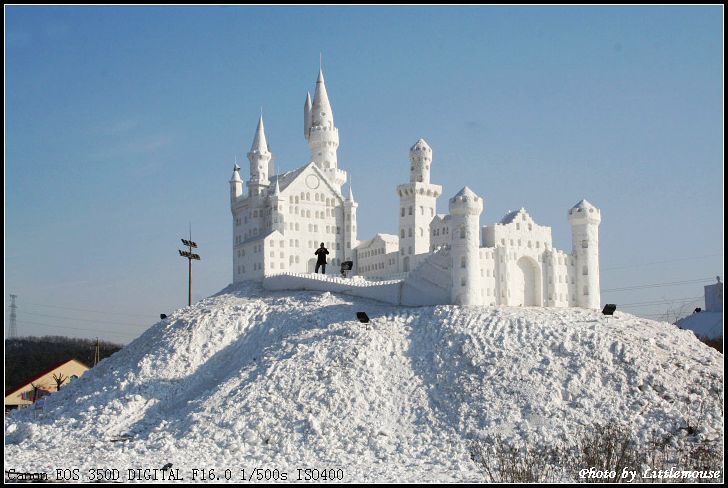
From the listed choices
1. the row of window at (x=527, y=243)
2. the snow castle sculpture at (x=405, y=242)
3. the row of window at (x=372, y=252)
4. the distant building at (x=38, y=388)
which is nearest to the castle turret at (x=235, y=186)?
the snow castle sculpture at (x=405, y=242)

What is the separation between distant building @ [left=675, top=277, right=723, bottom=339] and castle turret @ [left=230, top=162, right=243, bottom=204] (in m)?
37.2

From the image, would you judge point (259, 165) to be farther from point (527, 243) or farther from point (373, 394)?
point (373, 394)

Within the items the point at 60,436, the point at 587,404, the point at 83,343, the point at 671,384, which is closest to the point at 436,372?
the point at 587,404

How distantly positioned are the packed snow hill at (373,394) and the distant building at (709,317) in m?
25.6

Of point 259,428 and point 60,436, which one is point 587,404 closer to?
point 259,428

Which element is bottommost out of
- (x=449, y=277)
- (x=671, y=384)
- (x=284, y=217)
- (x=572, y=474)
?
(x=572, y=474)

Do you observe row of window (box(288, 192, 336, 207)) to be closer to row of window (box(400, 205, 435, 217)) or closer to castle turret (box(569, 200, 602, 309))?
row of window (box(400, 205, 435, 217))

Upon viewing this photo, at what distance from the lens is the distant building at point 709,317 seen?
66.1 meters

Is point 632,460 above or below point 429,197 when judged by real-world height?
below

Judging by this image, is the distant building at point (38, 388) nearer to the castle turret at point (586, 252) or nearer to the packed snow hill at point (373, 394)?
the packed snow hill at point (373, 394)

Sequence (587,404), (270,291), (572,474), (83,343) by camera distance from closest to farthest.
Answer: (572,474) < (587,404) < (270,291) < (83,343)

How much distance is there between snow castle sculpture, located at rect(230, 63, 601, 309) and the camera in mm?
45562

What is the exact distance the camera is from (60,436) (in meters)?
36.5

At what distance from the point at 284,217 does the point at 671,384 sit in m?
31.4
